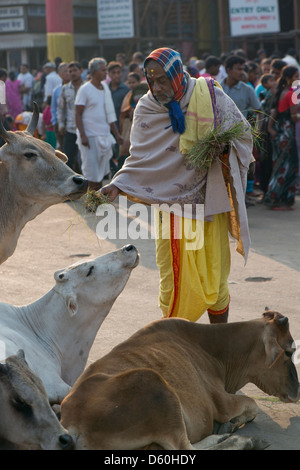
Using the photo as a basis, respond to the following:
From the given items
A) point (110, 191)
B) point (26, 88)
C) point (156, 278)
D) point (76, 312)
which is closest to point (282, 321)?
point (76, 312)

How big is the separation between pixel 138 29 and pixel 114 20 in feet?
2.47

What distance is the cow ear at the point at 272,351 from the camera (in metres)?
4.25

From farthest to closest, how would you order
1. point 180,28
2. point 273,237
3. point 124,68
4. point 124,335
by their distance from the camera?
point 180,28 < point 124,68 < point 273,237 < point 124,335

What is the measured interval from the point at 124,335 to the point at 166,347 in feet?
4.86

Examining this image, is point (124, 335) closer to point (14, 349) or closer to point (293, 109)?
point (14, 349)

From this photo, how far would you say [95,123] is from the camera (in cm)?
1084

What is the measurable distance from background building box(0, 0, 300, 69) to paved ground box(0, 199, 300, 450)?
1444 centimetres

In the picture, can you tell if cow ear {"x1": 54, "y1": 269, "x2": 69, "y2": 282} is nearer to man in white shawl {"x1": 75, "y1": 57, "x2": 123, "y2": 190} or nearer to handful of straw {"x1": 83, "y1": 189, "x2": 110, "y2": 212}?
handful of straw {"x1": 83, "y1": 189, "x2": 110, "y2": 212}

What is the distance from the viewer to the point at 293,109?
32.8 feet

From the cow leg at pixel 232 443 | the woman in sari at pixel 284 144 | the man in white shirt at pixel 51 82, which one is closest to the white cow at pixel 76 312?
the cow leg at pixel 232 443

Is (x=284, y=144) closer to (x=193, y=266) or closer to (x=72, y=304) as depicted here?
(x=193, y=266)

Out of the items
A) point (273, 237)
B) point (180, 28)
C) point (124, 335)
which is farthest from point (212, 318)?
point (180, 28)

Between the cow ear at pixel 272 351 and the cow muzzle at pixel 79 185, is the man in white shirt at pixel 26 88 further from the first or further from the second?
the cow ear at pixel 272 351

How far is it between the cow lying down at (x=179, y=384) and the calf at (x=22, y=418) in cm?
15
